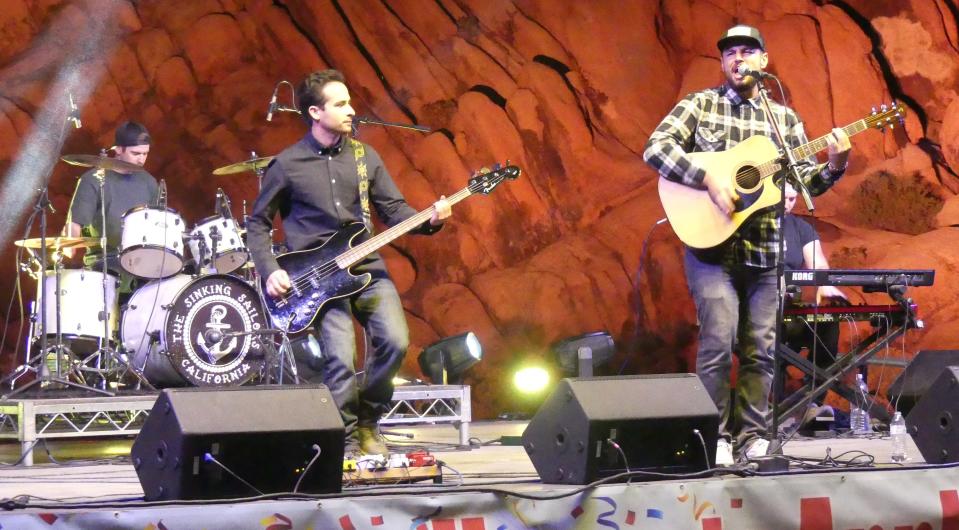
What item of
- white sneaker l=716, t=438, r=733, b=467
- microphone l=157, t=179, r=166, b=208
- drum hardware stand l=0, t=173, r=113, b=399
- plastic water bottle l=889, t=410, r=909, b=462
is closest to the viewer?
white sneaker l=716, t=438, r=733, b=467

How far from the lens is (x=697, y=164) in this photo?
4.79 metres

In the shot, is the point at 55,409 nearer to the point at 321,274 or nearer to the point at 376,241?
the point at 321,274

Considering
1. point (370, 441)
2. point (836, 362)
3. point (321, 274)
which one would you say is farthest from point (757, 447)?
point (836, 362)

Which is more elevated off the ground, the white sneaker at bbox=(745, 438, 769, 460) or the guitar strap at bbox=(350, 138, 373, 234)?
the guitar strap at bbox=(350, 138, 373, 234)

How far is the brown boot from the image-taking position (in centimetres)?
512

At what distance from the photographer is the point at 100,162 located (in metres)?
7.61

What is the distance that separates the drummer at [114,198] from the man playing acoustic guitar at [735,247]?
4.77m

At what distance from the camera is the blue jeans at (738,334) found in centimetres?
474

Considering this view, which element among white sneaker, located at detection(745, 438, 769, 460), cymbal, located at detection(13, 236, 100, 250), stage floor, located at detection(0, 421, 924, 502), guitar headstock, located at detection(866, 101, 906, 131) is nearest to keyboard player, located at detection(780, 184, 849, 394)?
stage floor, located at detection(0, 421, 924, 502)

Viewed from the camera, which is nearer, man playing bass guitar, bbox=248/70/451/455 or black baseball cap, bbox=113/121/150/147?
man playing bass guitar, bbox=248/70/451/455

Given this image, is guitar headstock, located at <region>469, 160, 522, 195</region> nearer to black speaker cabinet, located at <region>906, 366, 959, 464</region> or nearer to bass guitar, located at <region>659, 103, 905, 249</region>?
bass guitar, located at <region>659, 103, 905, 249</region>

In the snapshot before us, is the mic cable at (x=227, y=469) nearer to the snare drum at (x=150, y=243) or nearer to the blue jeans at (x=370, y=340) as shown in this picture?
the blue jeans at (x=370, y=340)

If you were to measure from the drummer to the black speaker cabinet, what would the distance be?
5.71 m

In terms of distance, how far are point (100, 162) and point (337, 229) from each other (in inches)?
126
